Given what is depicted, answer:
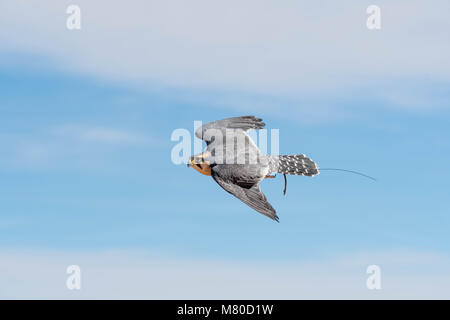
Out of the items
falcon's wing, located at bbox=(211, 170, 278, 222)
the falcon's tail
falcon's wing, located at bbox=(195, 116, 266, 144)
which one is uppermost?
falcon's wing, located at bbox=(195, 116, 266, 144)

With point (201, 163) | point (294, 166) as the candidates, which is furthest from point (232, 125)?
point (294, 166)

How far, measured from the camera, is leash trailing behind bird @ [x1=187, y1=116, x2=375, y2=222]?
49.2 ft

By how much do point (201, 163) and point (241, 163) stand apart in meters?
1.33

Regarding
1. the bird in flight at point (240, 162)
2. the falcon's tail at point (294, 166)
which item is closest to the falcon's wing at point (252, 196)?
the bird in flight at point (240, 162)

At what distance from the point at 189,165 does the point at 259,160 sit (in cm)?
210

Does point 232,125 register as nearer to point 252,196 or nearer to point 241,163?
point 241,163

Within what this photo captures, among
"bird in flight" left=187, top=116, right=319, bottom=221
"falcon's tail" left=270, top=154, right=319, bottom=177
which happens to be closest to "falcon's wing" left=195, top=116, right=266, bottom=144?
"bird in flight" left=187, top=116, right=319, bottom=221

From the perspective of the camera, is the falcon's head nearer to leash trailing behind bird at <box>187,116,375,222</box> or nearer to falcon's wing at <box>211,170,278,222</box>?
leash trailing behind bird at <box>187,116,375,222</box>

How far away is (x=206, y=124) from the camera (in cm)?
1688

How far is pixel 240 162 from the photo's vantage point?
15.6 meters

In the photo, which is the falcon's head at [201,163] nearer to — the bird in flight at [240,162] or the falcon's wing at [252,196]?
the bird in flight at [240,162]

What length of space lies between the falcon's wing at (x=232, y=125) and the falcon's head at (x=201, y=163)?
25.0 inches
